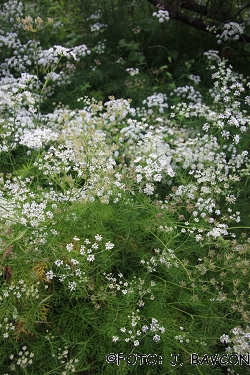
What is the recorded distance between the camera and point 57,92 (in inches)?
237

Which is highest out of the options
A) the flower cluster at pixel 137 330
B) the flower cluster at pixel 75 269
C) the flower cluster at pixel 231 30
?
the flower cluster at pixel 231 30

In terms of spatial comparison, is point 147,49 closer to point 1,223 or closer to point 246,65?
point 246,65

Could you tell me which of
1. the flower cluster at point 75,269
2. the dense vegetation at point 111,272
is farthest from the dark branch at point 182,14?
the flower cluster at point 75,269

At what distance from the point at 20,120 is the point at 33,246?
2.27m

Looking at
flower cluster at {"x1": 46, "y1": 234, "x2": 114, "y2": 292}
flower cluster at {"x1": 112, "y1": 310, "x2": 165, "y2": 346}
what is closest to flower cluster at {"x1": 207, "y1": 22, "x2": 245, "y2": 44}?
flower cluster at {"x1": 46, "y1": 234, "x2": 114, "y2": 292}

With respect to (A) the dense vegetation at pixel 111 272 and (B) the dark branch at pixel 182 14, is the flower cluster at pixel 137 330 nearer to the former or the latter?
(A) the dense vegetation at pixel 111 272

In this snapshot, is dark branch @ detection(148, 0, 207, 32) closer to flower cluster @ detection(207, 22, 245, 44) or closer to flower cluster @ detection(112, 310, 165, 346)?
flower cluster @ detection(207, 22, 245, 44)

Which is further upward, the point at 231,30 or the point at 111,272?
the point at 231,30

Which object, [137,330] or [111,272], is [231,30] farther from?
[137,330]

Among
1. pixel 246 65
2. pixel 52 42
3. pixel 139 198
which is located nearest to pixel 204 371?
pixel 139 198

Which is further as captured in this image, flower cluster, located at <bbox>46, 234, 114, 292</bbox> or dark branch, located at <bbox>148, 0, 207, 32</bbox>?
dark branch, located at <bbox>148, 0, 207, 32</bbox>

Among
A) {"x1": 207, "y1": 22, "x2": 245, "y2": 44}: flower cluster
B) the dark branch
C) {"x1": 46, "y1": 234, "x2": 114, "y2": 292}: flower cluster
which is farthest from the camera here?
the dark branch

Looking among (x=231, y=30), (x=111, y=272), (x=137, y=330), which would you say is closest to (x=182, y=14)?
(x=231, y=30)

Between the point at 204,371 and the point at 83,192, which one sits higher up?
the point at 83,192
